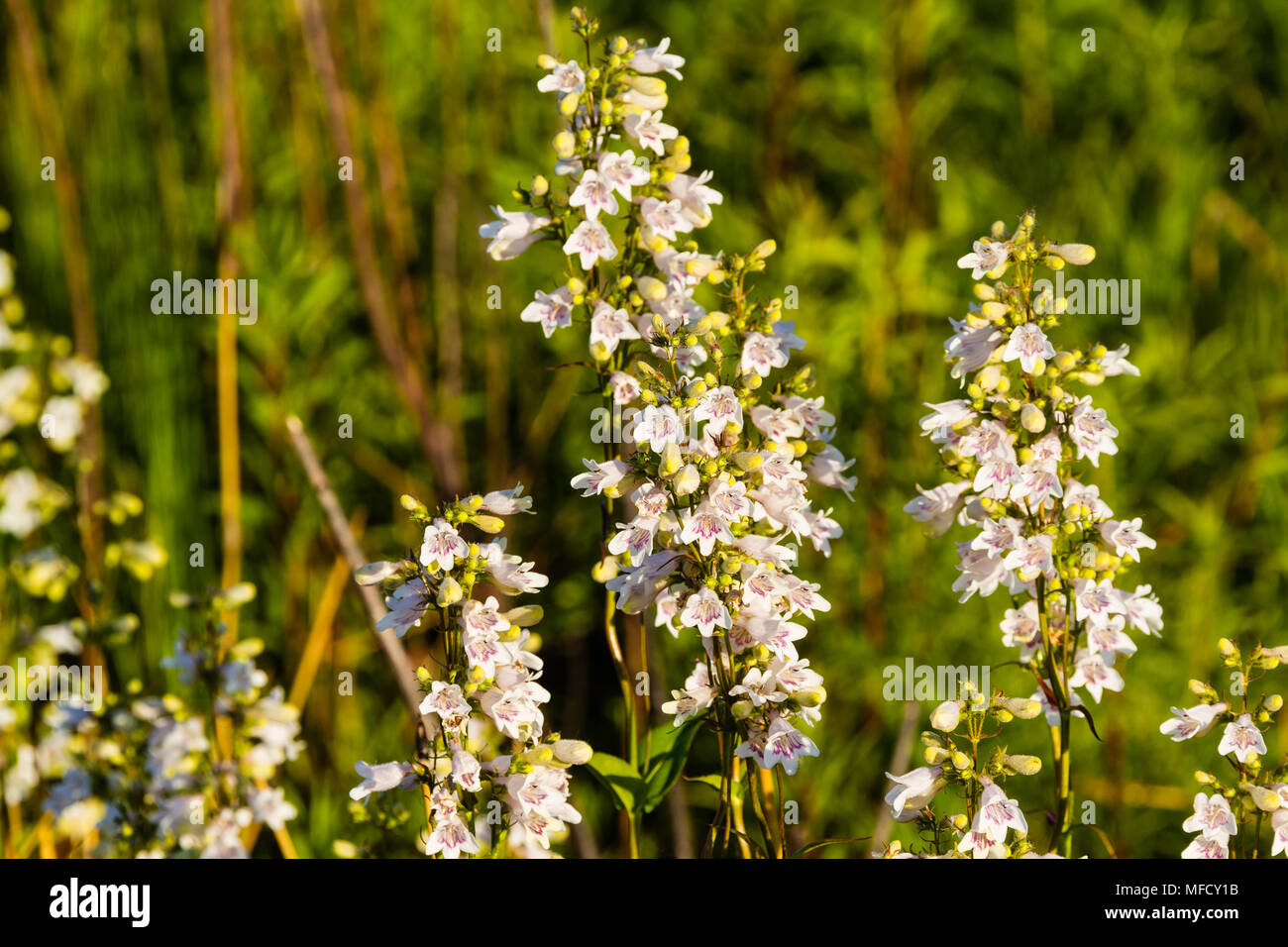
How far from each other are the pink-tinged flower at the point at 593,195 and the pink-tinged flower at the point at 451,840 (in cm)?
68

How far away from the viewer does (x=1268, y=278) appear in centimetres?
303

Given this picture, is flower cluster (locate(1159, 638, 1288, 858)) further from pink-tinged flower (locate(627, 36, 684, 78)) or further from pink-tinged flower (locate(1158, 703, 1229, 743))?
pink-tinged flower (locate(627, 36, 684, 78))

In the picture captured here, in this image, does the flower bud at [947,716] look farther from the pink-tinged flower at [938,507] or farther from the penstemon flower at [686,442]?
the pink-tinged flower at [938,507]

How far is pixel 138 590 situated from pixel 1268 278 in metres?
2.95

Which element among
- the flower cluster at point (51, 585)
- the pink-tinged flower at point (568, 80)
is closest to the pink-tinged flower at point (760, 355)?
the pink-tinged flower at point (568, 80)

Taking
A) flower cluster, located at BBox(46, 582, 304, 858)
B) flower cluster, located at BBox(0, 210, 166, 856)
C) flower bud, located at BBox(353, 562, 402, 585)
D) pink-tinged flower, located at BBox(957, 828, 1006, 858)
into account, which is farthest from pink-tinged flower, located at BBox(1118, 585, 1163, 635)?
flower cluster, located at BBox(0, 210, 166, 856)

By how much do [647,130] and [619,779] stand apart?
77 cm

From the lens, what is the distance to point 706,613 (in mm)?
1204

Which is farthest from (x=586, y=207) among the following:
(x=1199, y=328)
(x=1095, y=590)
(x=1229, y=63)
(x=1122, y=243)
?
(x=1229, y=63)

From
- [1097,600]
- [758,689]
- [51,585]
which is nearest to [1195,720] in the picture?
[1097,600]

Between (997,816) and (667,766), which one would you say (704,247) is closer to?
(667,766)

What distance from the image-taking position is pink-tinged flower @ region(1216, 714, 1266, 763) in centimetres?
127

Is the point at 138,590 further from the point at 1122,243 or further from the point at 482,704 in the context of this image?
the point at 1122,243

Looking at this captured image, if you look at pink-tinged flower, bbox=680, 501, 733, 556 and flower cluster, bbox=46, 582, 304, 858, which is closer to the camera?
pink-tinged flower, bbox=680, 501, 733, 556
